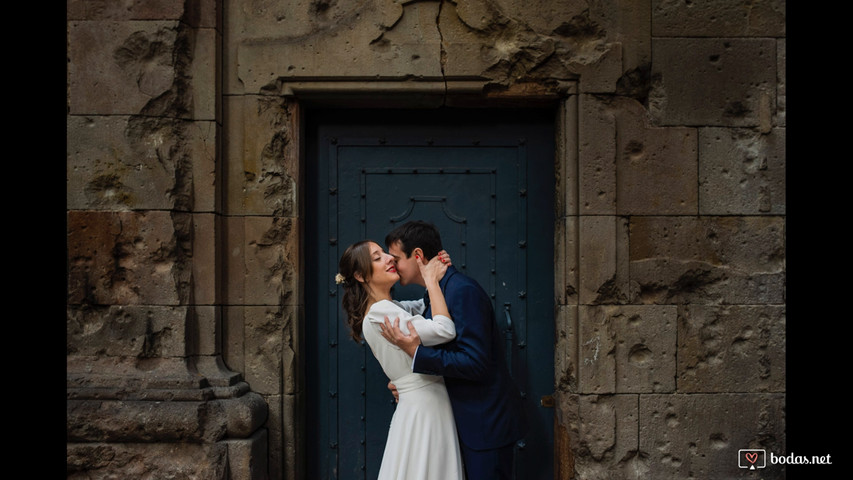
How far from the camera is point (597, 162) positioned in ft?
12.3

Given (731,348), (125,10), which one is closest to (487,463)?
(731,348)

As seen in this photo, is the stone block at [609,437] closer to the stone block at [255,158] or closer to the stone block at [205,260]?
the stone block at [255,158]

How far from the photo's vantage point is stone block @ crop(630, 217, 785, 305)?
146 inches

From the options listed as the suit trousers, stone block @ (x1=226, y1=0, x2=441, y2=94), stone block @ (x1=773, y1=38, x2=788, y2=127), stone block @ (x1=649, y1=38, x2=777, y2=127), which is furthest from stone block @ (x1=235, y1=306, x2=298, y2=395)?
stone block @ (x1=773, y1=38, x2=788, y2=127)

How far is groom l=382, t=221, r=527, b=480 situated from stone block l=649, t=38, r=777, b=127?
145cm

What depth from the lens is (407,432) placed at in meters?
3.27

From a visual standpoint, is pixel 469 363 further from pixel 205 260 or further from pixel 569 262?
pixel 205 260

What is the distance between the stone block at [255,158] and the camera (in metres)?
3.80

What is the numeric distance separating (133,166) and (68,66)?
644 millimetres

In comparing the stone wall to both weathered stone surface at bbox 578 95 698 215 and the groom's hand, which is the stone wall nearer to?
weathered stone surface at bbox 578 95 698 215

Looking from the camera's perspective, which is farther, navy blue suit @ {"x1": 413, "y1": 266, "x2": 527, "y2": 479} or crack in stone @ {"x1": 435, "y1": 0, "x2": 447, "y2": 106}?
crack in stone @ {"x1": 435, "y1": 0, "x2": 447, "y2": 106}

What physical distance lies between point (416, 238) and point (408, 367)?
620 millimetres

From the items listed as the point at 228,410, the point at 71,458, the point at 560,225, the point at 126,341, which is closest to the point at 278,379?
the point at 228,410

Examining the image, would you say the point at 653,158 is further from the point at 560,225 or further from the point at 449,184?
the point at 449,184
